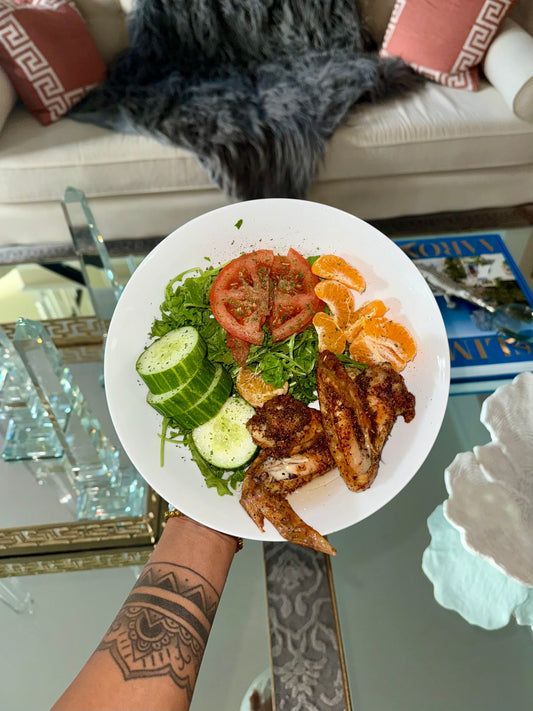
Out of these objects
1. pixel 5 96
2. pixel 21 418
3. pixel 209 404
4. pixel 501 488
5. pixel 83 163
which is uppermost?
pixel 501 488

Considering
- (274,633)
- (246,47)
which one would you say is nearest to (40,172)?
(246,47)

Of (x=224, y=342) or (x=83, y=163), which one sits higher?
(x=224, y=342)

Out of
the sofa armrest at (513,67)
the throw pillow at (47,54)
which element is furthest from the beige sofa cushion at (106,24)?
the sofa armrest at (513,67)

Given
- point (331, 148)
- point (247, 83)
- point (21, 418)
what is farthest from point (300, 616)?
point (247, 83)

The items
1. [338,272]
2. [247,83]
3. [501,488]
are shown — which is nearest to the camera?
[501,488]

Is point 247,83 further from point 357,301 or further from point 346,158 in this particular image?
point 357,301

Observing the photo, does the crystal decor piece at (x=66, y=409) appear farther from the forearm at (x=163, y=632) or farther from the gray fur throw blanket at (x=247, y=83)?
the gray fur throw blanket at (x=247, y=83)

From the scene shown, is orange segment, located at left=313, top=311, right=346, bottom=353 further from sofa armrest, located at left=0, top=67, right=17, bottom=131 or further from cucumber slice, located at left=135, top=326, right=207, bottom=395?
sofa armrest, located at left=0, top=67, right=17, bottom=131
